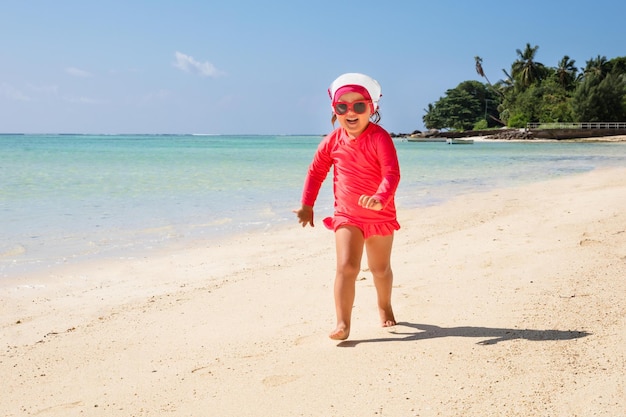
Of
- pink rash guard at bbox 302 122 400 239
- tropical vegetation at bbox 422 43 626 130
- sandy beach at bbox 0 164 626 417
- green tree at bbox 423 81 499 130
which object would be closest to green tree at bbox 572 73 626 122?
tropical vegetation at bbox 422 43 626 130

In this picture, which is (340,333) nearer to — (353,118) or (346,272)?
(346,272)

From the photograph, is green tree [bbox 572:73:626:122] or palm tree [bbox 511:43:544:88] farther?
palm tree [bbox 511:43:544:88]

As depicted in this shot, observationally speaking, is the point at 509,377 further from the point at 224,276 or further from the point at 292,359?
the point at 224,276

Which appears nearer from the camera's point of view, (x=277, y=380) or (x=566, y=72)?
(x=277, y=380)

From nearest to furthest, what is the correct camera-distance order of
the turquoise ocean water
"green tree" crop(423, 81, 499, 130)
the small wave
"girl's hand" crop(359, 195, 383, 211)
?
"girl's hand" crop(359, 195, 383, 211), the small wave, the turquoise ocean water, "green tree" crop(423, 81, 499, 130)

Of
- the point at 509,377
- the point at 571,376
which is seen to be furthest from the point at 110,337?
the point at 571,376

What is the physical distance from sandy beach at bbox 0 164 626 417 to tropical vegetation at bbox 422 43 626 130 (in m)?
63.5

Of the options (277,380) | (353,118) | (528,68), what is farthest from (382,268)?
(528,68)

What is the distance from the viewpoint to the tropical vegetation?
63.1m

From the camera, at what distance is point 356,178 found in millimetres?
3387

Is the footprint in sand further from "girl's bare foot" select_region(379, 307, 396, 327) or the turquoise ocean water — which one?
the turquoise ocean water

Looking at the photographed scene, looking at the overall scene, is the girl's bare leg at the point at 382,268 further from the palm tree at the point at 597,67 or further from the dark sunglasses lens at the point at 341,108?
the palm tree at the point at 597,67

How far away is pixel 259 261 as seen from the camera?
612cm

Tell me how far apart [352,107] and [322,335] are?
1.29m
